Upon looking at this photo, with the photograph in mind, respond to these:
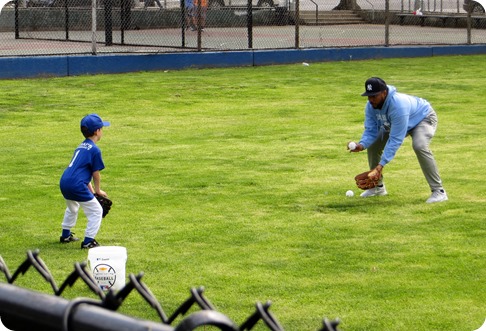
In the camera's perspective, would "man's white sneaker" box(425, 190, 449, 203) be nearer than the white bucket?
No

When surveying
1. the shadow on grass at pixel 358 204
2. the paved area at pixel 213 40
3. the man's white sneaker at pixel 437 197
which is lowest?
the shadow on grass at pixel 358 204

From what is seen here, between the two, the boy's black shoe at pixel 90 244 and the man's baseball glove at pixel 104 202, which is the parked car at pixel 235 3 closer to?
the man's baseball glove at pixel 104 202

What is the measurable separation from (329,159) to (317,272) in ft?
17.9

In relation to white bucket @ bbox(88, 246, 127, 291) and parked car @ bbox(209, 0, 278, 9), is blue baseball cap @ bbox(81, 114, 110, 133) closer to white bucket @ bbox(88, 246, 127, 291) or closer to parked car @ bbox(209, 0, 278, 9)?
white bucket @ bbox(88, 246, 127, 291)

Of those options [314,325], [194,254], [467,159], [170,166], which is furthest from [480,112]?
[314,325]

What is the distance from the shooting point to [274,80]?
2103cm

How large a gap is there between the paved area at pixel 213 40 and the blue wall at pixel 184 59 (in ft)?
1.17

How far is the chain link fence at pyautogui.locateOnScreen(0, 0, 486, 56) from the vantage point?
23.4 meters

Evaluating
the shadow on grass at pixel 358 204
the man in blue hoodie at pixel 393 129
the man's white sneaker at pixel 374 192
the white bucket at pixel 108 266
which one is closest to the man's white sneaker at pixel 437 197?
the man in blue hoodie at pixel 393 129

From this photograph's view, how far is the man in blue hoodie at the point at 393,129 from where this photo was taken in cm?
988

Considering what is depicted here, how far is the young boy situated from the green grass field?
0.73ft

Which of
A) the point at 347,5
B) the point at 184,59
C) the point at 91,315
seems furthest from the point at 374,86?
the point at 347,5

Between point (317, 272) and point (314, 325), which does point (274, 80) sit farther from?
point (314, 325)

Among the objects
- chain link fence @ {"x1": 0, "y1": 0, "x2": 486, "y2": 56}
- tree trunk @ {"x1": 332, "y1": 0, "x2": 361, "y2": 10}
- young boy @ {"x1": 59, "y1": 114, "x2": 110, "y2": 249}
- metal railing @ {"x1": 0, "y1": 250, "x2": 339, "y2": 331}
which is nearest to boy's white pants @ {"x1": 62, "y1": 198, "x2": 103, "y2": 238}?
young boy @ {"x1": 59, "y1": 114, "x2": 110, "y2": 249}
